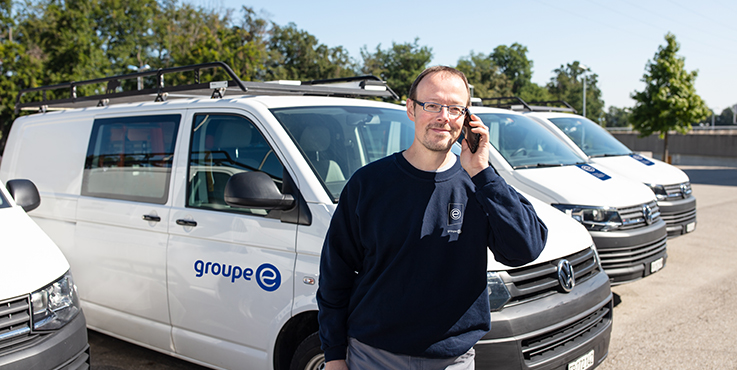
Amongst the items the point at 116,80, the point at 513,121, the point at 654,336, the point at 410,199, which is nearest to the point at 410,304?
the point at 410,199

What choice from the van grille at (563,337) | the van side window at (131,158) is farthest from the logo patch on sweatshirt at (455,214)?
the van side window at (131,158)

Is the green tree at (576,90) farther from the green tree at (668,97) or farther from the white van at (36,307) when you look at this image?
the white van at (36,307)

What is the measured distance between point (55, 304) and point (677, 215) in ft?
23.6

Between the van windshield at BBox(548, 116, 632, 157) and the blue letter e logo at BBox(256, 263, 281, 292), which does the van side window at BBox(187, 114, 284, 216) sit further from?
the van windshield at BBox(548, 116, 632, 157)

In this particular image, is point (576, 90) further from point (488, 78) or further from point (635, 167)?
point (635, 167)

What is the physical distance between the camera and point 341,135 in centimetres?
343

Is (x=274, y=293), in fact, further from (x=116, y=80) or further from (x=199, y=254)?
(x=116, y=80)

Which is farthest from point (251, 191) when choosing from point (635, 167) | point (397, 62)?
point (397, 62)

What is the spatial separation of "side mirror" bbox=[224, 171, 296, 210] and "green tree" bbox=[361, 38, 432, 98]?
1815 inches

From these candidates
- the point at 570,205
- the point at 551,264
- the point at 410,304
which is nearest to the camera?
the point at 410,304

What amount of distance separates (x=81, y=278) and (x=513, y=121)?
4.78m

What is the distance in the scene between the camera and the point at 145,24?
39312 millimetres

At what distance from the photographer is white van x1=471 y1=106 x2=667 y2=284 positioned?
16.7 feet

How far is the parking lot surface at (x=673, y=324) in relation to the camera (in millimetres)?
4246
